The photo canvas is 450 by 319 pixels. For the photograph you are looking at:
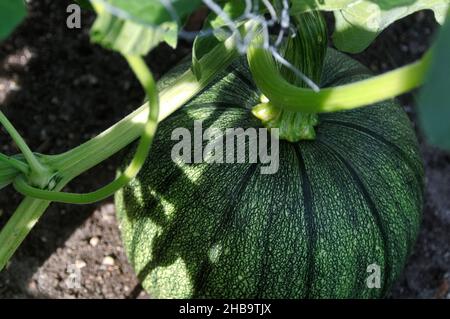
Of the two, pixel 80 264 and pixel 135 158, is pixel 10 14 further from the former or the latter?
pixel 80 264

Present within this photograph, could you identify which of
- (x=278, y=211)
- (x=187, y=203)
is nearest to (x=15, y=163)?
(x=187, y=203)

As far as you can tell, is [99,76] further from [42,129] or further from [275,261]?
[275,261]

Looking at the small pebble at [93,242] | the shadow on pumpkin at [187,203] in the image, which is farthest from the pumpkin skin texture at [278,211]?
the small pebble at [93,242]

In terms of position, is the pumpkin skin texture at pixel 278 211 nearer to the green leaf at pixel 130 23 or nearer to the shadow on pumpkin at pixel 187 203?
the shadow on pumpkin at pixel 187 203

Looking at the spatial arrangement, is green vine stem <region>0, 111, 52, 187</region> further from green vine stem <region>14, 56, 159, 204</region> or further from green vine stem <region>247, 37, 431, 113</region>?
green vine stem <region>247, 37, 431, 113</region>
